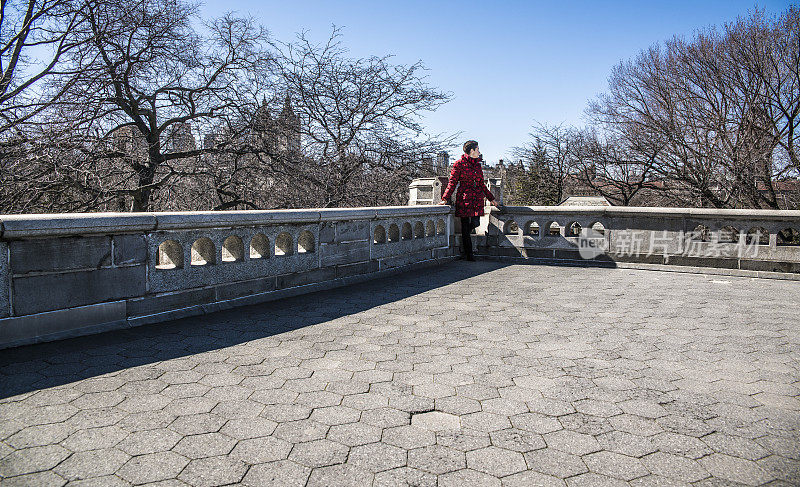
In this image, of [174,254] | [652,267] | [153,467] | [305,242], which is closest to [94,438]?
[153,467]

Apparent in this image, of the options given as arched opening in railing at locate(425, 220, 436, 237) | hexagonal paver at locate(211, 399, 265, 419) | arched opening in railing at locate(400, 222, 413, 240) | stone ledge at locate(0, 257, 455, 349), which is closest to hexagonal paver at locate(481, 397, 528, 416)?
hexagonal paver at locate(211, 399, 265, 419)

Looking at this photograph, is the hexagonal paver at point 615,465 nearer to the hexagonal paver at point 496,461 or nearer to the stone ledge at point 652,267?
the hexagonal paver at point 496,461

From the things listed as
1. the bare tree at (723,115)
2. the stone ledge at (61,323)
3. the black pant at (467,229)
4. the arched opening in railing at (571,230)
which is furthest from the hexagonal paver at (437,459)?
the bare tree at (723,115)

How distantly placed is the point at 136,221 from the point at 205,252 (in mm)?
877

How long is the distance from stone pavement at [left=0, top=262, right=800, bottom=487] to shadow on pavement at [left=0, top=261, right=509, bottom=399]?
0.07 feet

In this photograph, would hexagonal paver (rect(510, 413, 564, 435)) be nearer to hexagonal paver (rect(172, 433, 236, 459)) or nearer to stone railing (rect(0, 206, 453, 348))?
hexagonal paver (rect(172, 433, 236, 459))

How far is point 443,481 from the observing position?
2029mm

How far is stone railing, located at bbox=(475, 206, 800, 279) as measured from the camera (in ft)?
24.6

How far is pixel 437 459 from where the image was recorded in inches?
86.6

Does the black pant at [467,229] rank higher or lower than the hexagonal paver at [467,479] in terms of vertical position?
higher

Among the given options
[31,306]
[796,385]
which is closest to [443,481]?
[796,385]

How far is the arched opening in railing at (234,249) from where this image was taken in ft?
17.0

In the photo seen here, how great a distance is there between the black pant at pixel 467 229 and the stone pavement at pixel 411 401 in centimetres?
408

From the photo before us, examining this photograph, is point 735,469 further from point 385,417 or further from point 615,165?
point 615,165
